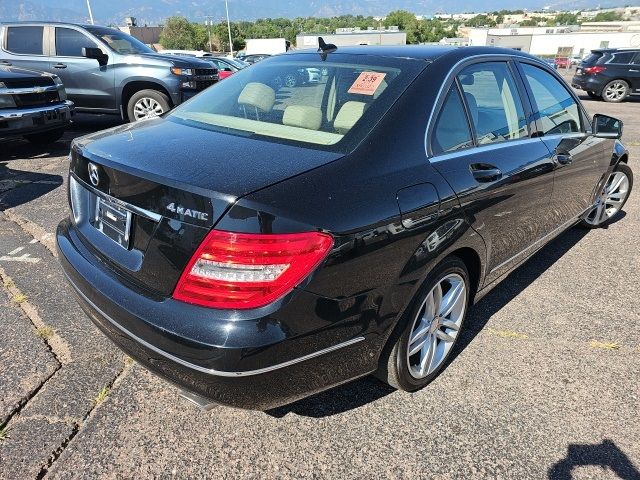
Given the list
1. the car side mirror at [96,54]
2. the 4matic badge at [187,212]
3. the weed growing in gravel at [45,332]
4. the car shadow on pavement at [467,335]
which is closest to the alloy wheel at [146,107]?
the car side mirror at [96,54]

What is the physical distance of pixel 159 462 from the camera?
203 cm

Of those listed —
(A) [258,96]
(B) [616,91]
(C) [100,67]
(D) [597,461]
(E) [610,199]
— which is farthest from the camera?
(B) [616,91]

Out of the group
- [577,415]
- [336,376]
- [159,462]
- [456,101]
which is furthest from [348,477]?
[456,101]

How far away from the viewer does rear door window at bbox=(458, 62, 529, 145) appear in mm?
2576

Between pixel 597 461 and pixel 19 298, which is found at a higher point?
pixel 19 298

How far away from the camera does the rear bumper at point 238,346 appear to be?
5.40ft

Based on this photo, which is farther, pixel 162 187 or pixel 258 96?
pixel 258 96

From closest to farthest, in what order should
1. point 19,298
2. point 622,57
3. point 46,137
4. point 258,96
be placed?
point 258,96 < point 19,298 < point 46,137 < point 622,57

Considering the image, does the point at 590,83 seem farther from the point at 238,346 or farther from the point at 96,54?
the point at 238,346

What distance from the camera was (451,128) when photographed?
2.37m

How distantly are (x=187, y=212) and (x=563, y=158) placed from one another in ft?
8.68

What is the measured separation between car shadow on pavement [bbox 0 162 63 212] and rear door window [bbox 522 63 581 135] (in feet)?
16.3

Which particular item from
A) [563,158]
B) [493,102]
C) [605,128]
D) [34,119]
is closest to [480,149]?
[493,102]

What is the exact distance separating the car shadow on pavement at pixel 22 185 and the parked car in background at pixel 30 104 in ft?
1.94
